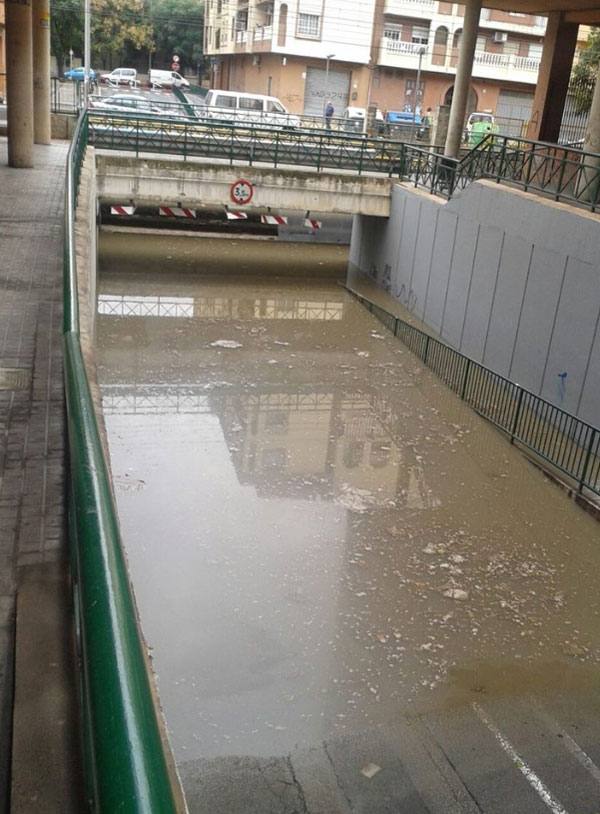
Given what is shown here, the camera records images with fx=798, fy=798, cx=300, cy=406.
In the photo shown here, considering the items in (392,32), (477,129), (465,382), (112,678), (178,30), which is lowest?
(465,382)

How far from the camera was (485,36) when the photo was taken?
178ft

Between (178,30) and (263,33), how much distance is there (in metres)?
19.7

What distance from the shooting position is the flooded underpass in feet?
19.7

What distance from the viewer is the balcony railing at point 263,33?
5269 centimetres

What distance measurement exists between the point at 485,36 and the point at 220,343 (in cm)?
4695

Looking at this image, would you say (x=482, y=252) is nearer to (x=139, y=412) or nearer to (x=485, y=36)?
(x=139, y=412)

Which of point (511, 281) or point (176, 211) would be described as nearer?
point (511, 281)

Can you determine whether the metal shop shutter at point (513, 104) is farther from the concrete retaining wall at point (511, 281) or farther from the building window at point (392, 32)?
the concrete retaining wall at point (511, 281)

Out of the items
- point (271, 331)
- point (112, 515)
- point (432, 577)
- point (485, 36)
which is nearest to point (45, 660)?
point (112, 515)

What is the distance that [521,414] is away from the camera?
13.8 metres

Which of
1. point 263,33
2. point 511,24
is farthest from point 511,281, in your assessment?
point 511,24

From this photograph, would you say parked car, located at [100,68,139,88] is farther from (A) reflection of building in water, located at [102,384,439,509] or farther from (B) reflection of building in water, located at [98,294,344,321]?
(A) reflection of building in water, located at [102,384,439,509]

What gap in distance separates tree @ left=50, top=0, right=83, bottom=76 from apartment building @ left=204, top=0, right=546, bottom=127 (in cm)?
1161

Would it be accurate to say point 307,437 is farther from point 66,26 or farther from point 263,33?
point 66,26
